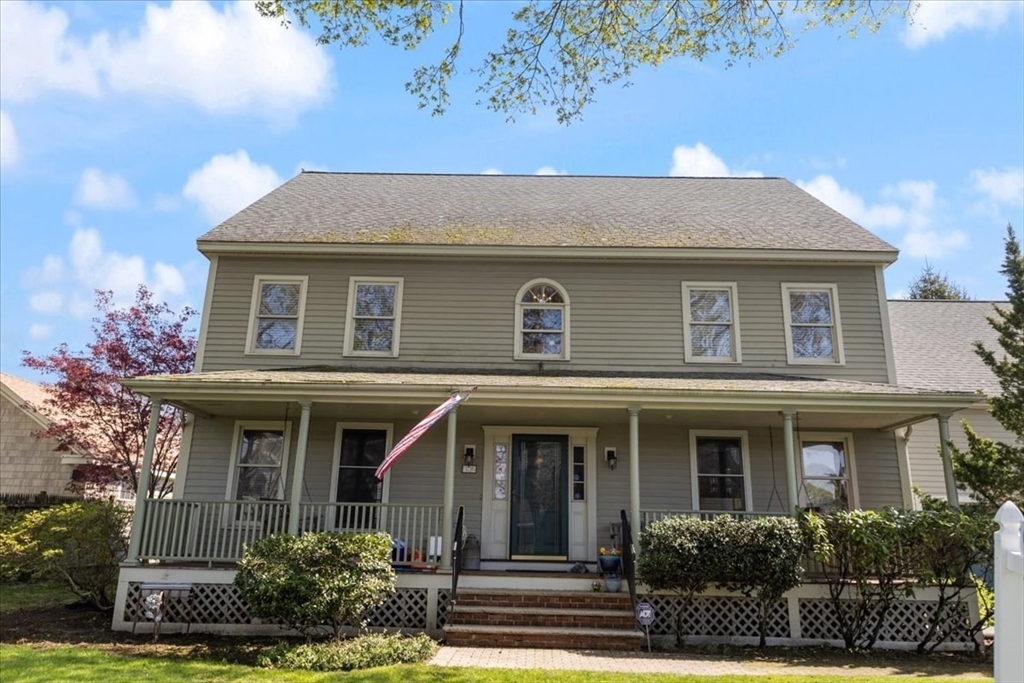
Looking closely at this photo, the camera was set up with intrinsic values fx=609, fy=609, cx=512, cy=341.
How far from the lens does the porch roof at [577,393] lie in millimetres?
8883

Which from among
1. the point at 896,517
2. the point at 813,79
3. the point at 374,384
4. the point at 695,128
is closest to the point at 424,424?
the point at 374,384

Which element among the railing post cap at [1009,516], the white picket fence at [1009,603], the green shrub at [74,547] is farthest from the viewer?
the green shrub at [74,547]

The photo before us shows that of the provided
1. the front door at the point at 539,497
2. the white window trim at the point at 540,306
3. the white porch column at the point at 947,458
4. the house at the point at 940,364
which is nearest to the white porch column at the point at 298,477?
the front door at the point at 539,497

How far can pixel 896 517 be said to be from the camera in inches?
320

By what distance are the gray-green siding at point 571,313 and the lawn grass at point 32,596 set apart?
15.9ft

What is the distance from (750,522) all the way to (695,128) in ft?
18.4

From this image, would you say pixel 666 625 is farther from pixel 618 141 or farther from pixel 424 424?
pixel 618 141

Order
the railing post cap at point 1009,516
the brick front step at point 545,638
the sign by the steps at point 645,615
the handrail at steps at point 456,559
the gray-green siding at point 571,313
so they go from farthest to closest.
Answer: the gray-green siding at point 571,313, the handrail at steps at point 456,559, the brick front step at point 545,638, the sign by the steps at point 645,615, the railing post cap at point 1009,516

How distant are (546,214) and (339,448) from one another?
6.35 metres

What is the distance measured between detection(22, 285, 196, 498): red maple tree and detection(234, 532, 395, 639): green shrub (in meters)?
6.69

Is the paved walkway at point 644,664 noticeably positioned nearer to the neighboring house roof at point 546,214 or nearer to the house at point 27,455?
the neighboring house roof at point 546,214

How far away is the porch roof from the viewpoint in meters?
8.88

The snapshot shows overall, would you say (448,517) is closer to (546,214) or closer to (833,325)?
(546,214)

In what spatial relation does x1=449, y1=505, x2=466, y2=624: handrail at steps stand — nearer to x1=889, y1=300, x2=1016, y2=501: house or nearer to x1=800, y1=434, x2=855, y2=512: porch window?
x1=800, y1=434, x2=855, y2=512: porch window
